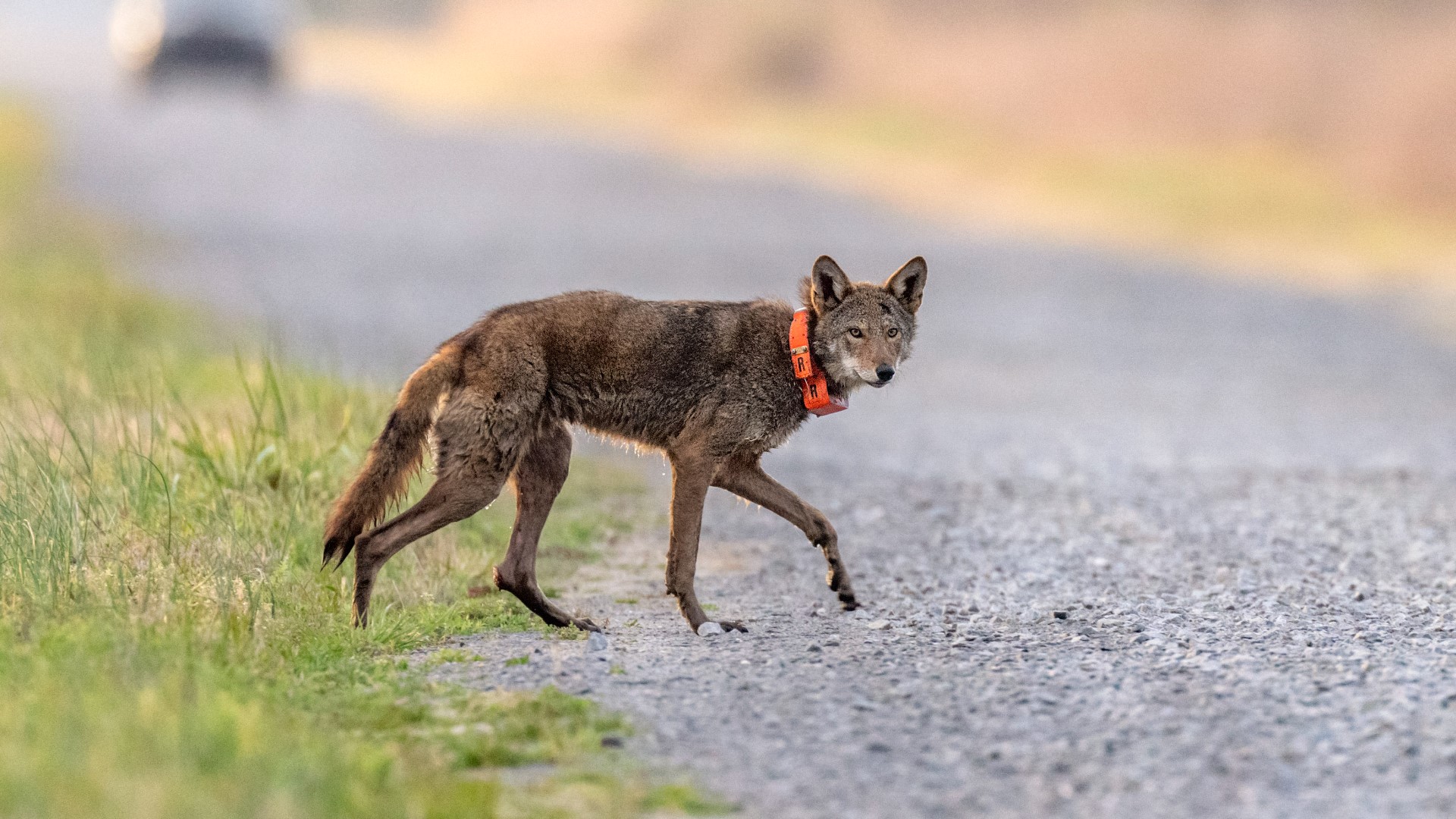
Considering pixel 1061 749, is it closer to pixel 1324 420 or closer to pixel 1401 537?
pixel 1401 537

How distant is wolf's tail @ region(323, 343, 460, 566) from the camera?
6129 millimetres

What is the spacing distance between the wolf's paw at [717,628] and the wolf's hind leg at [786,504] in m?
0.51

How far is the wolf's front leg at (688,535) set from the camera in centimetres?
620

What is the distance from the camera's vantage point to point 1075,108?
972 inches

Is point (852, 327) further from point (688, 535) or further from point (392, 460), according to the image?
point (392, 460)

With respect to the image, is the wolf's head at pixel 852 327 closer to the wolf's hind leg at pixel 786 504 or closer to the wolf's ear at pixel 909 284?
the wolf's ear at pixel 909 284

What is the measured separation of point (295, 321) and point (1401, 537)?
894cm

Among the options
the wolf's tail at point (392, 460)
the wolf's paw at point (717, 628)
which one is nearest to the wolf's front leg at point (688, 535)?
the wolf's paw at point (717, 628)

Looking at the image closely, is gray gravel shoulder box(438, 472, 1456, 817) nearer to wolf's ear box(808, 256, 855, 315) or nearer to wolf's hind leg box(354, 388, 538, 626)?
wolf's hind leg box(354, 388, 538, 626)

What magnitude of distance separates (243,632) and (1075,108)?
2064 cm

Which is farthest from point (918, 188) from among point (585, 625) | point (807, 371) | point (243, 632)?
point (243, 632)

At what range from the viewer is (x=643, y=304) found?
661cm

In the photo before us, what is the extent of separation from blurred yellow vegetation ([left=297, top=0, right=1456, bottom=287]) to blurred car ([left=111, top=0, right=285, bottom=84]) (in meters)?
2.68

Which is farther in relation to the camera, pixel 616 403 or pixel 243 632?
pixel 616 403
